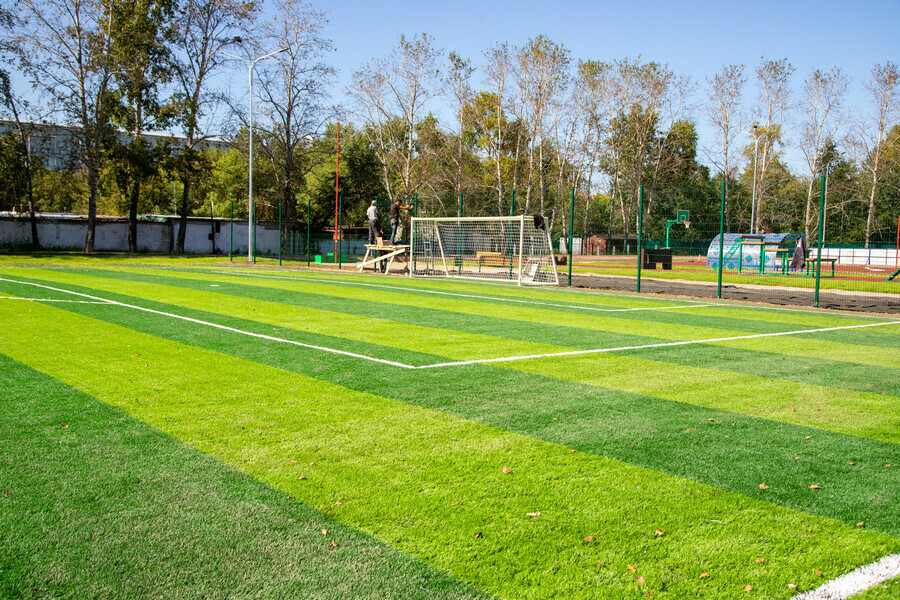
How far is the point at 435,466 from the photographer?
396 cm

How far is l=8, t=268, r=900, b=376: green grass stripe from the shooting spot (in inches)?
324

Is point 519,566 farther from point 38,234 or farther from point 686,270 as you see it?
point 38,234

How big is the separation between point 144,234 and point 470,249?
28.6m

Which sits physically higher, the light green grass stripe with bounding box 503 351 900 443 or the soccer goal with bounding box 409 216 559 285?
the soccer goal with bounding box 409 216 559 285

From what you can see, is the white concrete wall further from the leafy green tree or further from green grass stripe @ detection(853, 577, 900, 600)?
the leafy green tree

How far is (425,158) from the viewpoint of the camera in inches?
1829

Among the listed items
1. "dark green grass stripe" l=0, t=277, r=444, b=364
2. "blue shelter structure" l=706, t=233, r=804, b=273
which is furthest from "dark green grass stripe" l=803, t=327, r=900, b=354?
"blue shelter structure" l=706, t=233, r=804, b=273

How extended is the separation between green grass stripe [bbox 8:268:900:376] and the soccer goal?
27.6 ft

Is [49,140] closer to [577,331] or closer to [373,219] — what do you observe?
[373,219]

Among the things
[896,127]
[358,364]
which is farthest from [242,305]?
[896,127]

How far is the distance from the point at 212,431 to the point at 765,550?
3.38m

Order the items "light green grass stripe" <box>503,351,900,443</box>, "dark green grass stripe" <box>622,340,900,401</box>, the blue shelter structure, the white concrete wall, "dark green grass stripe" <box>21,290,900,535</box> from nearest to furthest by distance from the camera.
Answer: "dark green grass stripe" <box>21,290,900,535</box>
"light green grass stripe" <box>503,351,900,443</box>
"dark green grass stripe" <box>622,340,900,401</box>
the white concrete wall
the blue shelter structure

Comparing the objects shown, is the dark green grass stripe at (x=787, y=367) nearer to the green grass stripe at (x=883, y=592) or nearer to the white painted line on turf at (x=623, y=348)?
the white painted line on turf at (x=623, y=348)

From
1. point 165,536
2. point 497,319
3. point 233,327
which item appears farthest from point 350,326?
point 165,536
